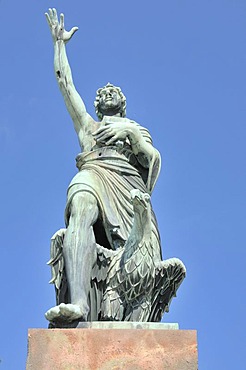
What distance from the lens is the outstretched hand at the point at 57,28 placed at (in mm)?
9773

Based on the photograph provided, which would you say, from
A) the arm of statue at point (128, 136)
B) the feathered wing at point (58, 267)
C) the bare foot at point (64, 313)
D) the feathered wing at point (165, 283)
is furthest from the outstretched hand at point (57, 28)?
the bare foot at point (64, 313)

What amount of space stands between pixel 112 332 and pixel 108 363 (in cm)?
29

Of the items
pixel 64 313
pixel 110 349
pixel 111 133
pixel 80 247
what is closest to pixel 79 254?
pixel 80 247

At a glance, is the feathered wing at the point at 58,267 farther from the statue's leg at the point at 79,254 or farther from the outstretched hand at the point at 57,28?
the outstretched hand at the point at 57,28

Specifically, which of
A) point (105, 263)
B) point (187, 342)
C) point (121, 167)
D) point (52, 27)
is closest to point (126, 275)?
point (105, 263)

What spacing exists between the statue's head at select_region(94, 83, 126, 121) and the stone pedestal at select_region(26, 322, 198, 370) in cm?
332

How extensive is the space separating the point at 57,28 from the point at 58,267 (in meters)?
3.32

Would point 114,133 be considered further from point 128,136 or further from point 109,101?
point 109,101

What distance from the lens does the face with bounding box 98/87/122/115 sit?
962 centimetres

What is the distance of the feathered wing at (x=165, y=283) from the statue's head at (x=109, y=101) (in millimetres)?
2454

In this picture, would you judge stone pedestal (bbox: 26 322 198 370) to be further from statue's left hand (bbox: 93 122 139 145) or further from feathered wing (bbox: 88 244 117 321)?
statue's left hand (bbox: 93 122 139 145)

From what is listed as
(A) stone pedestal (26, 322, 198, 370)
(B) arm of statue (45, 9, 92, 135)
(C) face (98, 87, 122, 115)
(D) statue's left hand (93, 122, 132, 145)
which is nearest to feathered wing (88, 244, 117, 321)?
(A) stone pedestal (26, 322, 198, 370)

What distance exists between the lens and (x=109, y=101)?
9.62 m

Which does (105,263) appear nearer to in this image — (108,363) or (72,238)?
(72,238)
